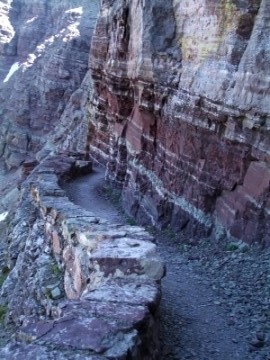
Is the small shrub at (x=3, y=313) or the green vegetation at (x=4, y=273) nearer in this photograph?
the small shrub at (x=3, y=313)

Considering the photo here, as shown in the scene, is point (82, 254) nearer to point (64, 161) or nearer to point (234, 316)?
point (234, 316)

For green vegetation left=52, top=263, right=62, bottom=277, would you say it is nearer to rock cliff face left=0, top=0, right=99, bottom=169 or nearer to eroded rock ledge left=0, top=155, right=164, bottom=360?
eroded rock ledge left=0, top=155, right=164, bottom=360

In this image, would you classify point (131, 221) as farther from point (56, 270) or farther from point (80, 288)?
point (80, 288)

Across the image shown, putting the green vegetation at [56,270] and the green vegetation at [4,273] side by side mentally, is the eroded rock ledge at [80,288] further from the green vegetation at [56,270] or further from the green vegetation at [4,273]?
the green vegetation at [4,273]

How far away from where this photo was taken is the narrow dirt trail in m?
6.36

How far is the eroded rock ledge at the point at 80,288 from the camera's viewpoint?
502 centimetres

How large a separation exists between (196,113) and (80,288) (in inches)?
204

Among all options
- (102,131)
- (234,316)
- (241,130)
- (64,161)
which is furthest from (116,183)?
(234,316)

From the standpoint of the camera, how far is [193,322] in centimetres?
714

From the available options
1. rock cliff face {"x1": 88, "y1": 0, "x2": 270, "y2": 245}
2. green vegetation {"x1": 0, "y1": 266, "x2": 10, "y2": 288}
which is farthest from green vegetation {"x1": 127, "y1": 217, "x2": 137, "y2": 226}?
green vegetation {"x1": 0, "y1": 266, "x2": 10, "y2": 288}

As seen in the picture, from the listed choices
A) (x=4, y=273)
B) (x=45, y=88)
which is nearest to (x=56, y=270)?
(x=4, y=273)

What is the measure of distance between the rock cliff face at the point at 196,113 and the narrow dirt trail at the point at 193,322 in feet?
4.76

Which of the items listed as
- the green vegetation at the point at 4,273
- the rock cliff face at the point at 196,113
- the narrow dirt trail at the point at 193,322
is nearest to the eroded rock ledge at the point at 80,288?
the green vegetation at the point at 4,273

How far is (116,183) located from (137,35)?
549 centimetres
